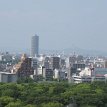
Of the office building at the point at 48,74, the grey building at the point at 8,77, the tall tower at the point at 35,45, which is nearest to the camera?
the grey building at the point at 8,77

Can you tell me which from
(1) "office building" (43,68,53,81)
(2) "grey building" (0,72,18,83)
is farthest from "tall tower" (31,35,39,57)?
(2) "grey building" (0,72,18,83)

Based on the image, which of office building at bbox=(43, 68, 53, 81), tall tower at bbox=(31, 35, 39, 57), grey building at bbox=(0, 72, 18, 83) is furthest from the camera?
tall tower at bbox=(31, 35, 39, 57)

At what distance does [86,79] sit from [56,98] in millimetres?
26196

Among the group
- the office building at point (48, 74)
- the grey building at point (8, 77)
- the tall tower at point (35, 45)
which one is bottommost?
the grey building at point (8, 77)

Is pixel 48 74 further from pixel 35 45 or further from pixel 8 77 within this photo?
pixel 35 45

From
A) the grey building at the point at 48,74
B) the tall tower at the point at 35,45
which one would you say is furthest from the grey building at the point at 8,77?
the tall tower at the point at 35,45

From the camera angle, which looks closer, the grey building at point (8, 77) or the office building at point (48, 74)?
the grey building at point (8, 77)

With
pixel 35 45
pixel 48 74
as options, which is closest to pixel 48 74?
pixel 48 74

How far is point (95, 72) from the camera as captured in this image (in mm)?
63000

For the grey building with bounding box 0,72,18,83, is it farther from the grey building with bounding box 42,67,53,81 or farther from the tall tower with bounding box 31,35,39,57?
the tall tower with bounding box 31,35,39,57

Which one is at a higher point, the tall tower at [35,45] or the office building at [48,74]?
the tall tower at [35,45]

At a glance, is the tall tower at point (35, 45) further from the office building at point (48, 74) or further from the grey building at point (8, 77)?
the grey building at point (8, 77)

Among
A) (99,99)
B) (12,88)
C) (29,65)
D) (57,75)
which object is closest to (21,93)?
(12,88)

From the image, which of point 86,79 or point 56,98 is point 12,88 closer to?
point 56,98
